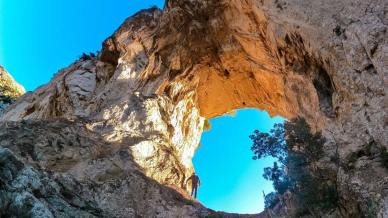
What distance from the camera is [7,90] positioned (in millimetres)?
48625

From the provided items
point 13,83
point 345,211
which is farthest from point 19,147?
point 13,83

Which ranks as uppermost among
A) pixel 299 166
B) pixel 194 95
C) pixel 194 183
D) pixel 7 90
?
pixel 7 90

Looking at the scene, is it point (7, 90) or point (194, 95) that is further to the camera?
point (7, 90)

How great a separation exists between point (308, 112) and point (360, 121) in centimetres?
675

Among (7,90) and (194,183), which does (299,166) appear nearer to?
(194,183)

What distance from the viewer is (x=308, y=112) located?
23828 millimetres

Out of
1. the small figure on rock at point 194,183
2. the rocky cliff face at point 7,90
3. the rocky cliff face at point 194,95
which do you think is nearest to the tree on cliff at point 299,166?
the rocky cliff face at point 194,95

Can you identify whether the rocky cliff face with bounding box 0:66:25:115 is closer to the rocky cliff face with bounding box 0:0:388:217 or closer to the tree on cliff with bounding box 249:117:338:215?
the rocky cliff face with bounding box 0:0:388:217

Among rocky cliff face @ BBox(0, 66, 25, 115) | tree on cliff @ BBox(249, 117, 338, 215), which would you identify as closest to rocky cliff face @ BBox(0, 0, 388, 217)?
tree on cliff @ BBox(249, 117, 338, 215)

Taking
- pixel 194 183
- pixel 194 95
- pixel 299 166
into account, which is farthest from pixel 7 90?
pixel 299 166

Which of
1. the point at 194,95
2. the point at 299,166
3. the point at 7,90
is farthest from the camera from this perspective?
the point at 7,90

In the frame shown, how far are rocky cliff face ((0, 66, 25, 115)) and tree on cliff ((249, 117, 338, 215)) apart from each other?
3492 cm

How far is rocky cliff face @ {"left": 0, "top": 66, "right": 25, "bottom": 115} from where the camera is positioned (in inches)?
1826

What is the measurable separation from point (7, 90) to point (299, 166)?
4215 cm
